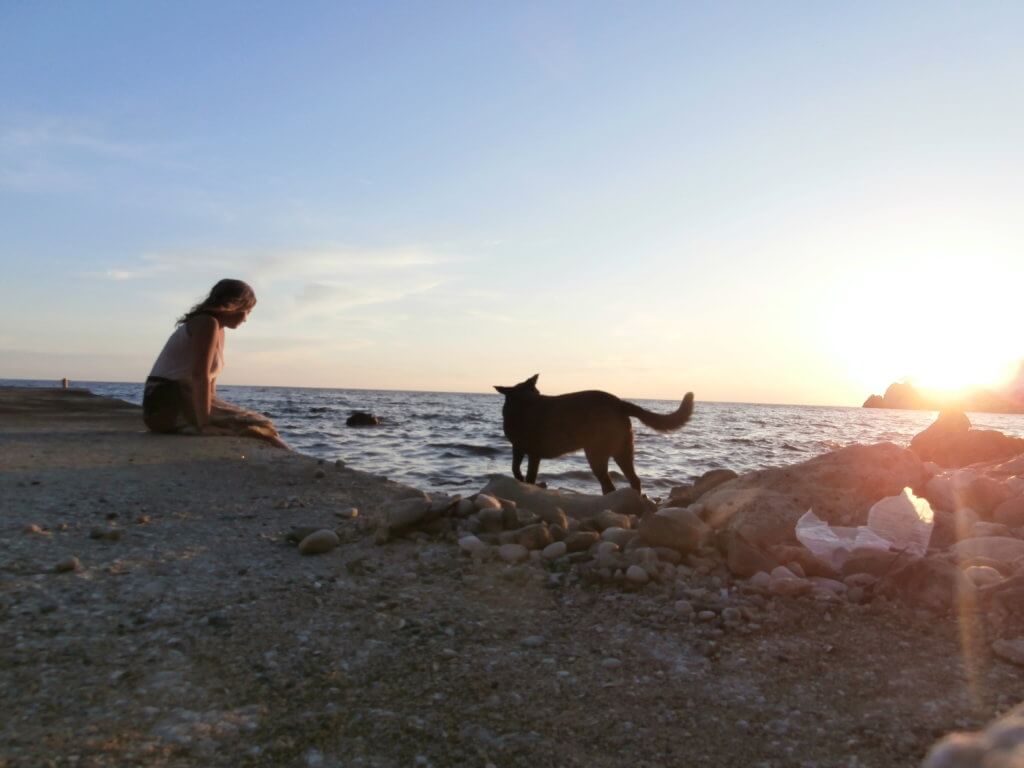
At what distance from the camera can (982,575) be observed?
9.83 ft

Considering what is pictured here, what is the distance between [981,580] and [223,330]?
6758 millimetres

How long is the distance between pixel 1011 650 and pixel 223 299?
22.1ft

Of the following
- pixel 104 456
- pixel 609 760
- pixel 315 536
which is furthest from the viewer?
pixel 104 456

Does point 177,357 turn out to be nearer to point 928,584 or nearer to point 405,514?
point 405,514

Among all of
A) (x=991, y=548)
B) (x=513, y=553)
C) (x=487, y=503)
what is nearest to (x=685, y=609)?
(x=513, y=553)

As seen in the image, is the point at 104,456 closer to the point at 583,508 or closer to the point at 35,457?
the point at 35,457

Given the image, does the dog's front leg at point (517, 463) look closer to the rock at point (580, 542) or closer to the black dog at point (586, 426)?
the black dog at point (586, 426)

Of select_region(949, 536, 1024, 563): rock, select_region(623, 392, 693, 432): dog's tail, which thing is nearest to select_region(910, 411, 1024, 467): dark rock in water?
select_region(623, 392, 693, 432): dog's tail

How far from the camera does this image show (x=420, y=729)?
5.95 ft

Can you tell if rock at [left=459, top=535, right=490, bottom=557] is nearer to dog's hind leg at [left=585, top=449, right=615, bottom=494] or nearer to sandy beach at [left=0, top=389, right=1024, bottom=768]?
sandy beach at [left=0, top=389, right=1024, bottom=768]

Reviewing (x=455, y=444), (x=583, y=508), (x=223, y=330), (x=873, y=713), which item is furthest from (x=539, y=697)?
(x=455, y=444)

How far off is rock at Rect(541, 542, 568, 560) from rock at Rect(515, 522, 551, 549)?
0.12m

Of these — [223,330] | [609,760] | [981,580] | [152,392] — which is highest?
[223,330]

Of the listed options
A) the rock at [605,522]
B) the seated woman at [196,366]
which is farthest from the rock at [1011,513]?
the seated woman at [196,366]
